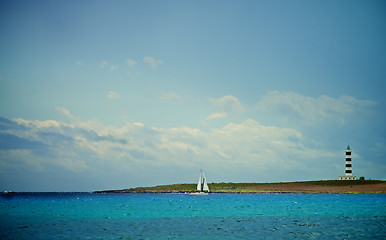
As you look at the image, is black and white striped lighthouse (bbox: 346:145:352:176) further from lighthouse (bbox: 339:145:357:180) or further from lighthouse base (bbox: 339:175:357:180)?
lighthouse base (bbox: 339:175:357:180)

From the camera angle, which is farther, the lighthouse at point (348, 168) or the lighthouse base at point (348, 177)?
the lighthouse base at point (348, 177)

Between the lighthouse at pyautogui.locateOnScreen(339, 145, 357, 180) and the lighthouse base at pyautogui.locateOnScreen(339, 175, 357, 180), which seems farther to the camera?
the lighthouse base at pyautogui.locateOnScreen(339, 175, 357, 180)

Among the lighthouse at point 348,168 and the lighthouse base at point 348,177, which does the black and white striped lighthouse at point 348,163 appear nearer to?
the lighthouse at point 348,168

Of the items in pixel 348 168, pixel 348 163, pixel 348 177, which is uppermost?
pixel 348 163

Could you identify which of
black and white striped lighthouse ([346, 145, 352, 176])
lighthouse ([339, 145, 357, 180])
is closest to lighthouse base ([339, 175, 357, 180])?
lighthouse ([339, 145, 357, 180])

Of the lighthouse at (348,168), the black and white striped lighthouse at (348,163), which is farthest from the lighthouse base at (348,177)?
the black and white striped lighthouse at (348,163)

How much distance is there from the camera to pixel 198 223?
151ft

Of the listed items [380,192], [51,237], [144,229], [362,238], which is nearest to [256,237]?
[362,238]

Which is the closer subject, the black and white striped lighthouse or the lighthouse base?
the black and white striped lighthouse

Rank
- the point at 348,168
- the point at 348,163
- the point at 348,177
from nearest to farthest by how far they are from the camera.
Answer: the point at 348,163, the point at 348,168, the point at 348,177

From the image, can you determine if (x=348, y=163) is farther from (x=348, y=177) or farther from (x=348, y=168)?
(x=348, y=177)

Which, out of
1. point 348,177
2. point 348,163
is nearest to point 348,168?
point 348,163

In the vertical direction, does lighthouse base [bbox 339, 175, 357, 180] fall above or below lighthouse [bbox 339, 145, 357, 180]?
below

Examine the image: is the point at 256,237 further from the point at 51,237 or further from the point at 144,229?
the point at 51,237
